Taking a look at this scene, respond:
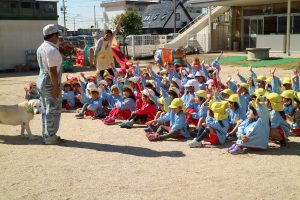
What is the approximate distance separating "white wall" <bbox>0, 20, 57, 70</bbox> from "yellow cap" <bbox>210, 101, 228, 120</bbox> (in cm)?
1779

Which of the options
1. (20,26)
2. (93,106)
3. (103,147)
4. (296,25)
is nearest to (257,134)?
(103,147)

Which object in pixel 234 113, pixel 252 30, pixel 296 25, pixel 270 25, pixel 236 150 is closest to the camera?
pixel 236 150

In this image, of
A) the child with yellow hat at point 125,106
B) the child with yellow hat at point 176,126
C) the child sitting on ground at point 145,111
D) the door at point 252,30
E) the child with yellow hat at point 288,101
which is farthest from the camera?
the door at point 252,30

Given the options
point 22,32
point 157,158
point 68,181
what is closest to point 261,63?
point 22,32

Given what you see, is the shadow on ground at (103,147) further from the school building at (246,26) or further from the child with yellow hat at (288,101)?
the school building at (246,26)

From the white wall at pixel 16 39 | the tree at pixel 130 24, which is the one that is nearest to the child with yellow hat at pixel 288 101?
the white wall at pixel 16 39

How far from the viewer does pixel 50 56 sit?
604cm

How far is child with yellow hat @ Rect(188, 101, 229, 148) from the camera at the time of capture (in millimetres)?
6258

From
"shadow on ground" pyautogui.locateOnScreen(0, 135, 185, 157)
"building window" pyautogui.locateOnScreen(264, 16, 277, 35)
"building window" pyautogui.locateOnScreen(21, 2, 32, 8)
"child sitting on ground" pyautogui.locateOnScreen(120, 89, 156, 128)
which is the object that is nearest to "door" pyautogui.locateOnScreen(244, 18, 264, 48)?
"building window" pyautogui.locateOnScreen(264, 16, 277, 35)

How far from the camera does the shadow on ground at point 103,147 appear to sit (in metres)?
6.00

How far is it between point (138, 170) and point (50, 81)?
2192mm

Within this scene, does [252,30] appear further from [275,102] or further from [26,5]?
[275,102]

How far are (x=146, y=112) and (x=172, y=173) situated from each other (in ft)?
9.90

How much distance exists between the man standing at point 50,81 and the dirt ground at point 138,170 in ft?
1.14
